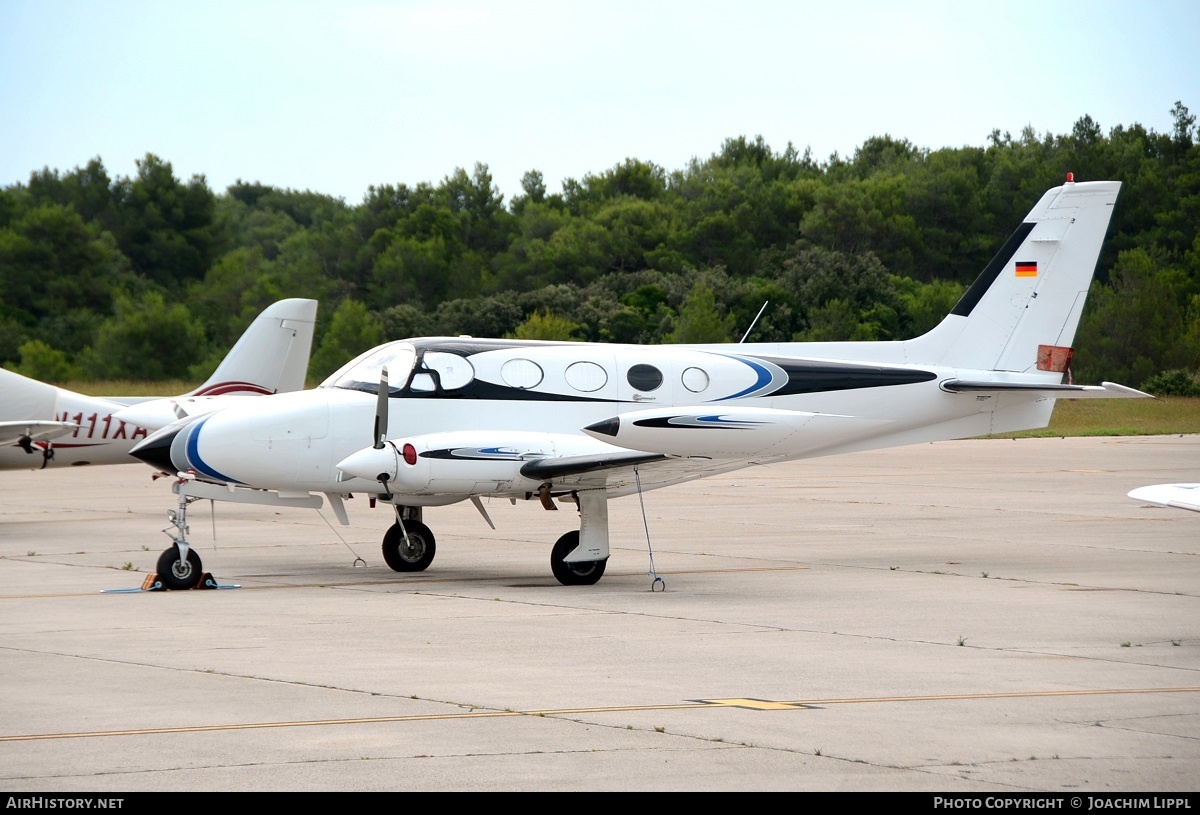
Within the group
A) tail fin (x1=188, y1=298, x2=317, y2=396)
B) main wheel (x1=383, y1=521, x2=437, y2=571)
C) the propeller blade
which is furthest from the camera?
tail fin (x1=188, y1=298, x2=317, y2=396)

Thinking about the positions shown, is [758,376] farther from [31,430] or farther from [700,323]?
[700,323]

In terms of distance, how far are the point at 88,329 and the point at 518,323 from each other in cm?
1961

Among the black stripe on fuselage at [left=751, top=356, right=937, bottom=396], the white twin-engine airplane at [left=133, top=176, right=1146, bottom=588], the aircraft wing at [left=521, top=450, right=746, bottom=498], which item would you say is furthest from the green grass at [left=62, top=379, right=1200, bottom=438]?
the aircraft wing at [left=521, top=450, right=746, bottom=498]

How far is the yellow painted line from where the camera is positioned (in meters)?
7.77

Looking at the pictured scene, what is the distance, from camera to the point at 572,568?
1448cm

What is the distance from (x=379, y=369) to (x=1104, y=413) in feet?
142

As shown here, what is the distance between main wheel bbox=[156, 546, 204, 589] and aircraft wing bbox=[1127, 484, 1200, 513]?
848 cm

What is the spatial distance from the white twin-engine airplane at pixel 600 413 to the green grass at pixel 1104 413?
92.4 ft

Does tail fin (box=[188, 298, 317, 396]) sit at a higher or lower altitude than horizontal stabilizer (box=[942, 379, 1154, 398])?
higher

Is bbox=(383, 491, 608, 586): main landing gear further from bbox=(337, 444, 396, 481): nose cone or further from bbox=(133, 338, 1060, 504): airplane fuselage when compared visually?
bbox=(337, 444, 396, 481): nose cone

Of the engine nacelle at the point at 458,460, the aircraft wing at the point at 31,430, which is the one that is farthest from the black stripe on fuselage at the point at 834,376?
the aircraft wing at the point at 31,430

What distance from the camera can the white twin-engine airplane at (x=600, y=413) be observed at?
46.2ft

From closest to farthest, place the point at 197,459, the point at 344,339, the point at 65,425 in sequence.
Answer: the point at 197,459, the point at 65,425, the point at 344,339

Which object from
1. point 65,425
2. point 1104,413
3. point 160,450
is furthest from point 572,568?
point 1104,413
